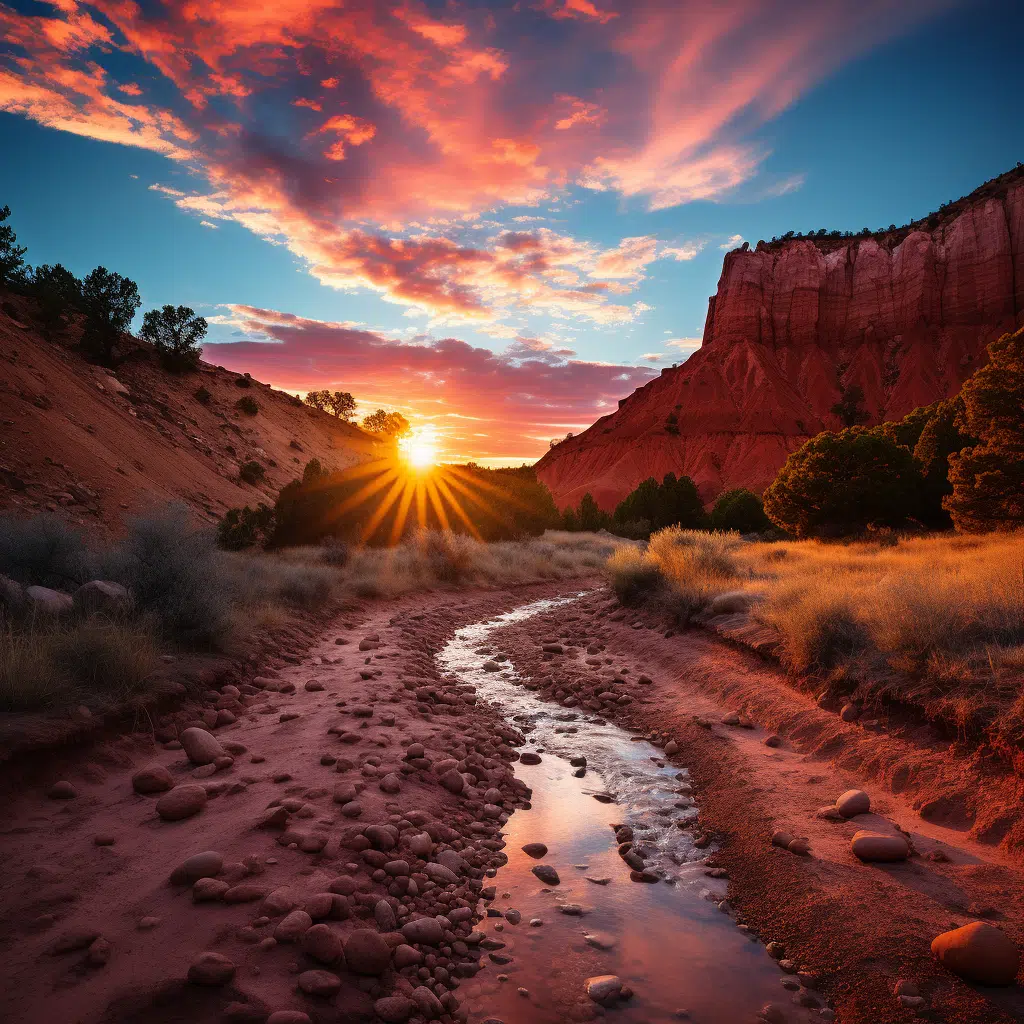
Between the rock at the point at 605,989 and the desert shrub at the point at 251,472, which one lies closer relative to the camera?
the rock at the point at 605,989

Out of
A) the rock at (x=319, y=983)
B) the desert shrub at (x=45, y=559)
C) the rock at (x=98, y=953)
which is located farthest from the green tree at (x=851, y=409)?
the rock at (x=98, y=953)

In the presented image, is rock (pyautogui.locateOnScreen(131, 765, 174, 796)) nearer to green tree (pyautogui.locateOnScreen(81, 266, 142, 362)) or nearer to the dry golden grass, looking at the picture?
the dry golden grass

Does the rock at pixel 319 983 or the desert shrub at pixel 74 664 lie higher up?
the desert shrub at pixel 74 664

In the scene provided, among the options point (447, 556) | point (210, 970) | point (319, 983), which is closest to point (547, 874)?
point (319, 983)

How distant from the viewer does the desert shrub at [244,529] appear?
19625mm

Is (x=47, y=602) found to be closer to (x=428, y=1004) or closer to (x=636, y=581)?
(x=428, y=1004)

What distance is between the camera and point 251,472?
128 ft

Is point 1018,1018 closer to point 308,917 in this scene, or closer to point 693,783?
point 693,783

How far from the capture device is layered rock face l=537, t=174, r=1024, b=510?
247ft

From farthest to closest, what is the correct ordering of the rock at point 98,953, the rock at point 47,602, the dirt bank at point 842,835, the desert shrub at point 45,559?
the desert shrub at point 45,559 < the rock at point 47,602 < the dirt bank at point 842,835 < the rock at point 98,953

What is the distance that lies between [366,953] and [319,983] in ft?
0.98

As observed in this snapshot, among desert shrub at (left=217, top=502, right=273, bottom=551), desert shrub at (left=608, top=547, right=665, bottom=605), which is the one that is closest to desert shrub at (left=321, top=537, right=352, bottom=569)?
desert shrub at (left=217, top=502, right=273, bottom=551)

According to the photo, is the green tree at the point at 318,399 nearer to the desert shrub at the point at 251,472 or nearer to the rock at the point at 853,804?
the desert shrub at the point at 251,472

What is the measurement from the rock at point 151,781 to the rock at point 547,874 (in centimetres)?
331
